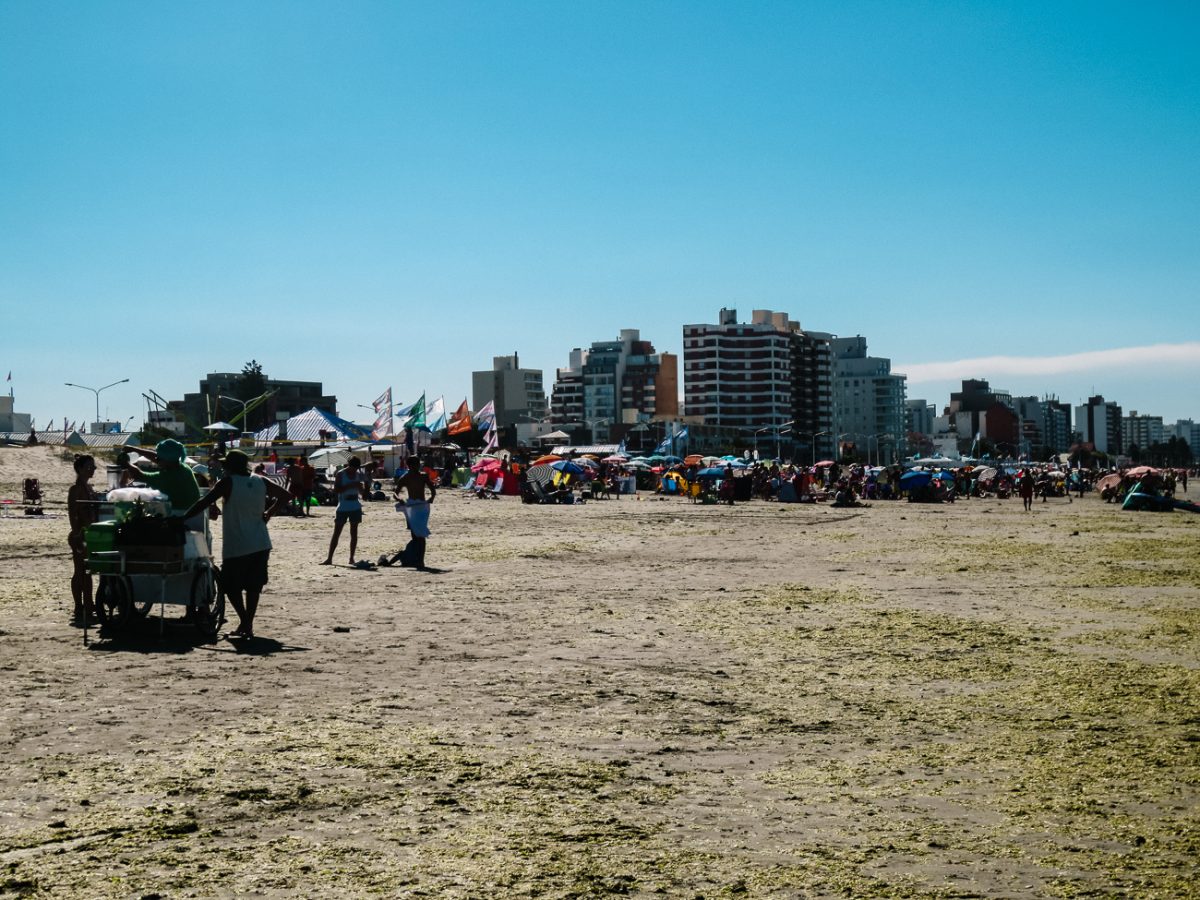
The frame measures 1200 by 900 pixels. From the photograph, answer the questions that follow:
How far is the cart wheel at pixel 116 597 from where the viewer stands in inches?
475

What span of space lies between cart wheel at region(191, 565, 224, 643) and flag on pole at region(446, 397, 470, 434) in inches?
2435

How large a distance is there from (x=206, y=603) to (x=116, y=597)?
89 cm

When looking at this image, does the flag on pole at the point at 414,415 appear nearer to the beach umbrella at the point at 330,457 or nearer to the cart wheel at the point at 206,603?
the beach umbrella at the point at 330,457

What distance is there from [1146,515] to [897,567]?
3229cm

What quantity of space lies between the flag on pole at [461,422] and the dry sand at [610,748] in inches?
2306

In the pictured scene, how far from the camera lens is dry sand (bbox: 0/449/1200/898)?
546cm

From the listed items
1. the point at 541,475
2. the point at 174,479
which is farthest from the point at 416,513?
the point at 541,475

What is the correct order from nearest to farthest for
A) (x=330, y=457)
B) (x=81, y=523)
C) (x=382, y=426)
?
1. (x=81, y=523)
2. (x=330, y=457)
3. (x=382, y=426)

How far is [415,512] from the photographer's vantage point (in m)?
20.3

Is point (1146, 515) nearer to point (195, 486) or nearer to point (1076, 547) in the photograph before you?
point (1076, 547)

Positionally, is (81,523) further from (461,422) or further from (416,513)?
(461,422)

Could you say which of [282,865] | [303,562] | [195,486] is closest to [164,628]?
[195,486]

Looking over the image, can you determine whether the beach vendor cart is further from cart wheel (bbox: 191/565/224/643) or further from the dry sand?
the dry sand

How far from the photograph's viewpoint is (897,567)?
21.9 metres
